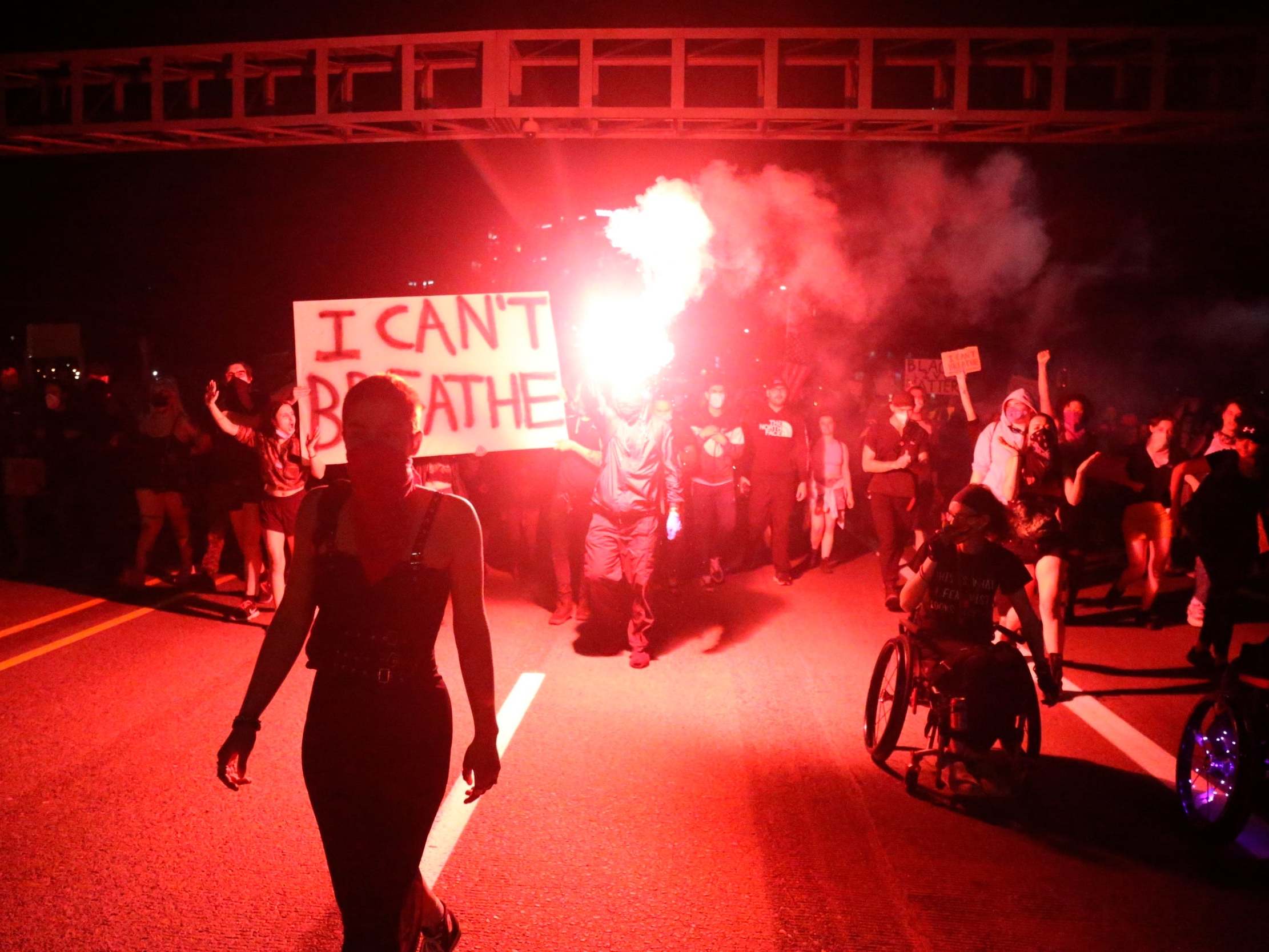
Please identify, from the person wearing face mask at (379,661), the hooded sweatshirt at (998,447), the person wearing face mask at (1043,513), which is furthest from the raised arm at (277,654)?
the hooded sweatshirt at (998,447)

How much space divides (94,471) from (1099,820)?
10.4 m

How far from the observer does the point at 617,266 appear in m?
33.9

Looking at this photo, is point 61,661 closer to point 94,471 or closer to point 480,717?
point 94,471

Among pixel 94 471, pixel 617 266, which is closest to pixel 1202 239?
pixel 617 266

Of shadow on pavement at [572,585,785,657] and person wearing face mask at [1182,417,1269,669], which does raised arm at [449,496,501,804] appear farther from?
person wearing face mask at [1182,417,1269,669]

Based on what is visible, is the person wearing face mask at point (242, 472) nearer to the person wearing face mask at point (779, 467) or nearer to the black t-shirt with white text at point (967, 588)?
the person wearing face mask at point (779, 467)

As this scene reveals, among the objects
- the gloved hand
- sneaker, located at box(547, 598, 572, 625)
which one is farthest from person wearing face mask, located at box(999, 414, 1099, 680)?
sneaker, located at box(547, 598, 572, 625)

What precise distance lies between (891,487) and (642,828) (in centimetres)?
632

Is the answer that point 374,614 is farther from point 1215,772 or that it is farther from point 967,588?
point 1215,772

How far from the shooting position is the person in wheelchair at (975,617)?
4996 mm

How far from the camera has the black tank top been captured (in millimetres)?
2711

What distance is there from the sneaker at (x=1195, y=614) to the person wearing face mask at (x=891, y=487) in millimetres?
2590

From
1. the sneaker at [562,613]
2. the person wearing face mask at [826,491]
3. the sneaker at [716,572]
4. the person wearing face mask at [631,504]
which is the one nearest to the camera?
the person wearing face mask at [631,504]

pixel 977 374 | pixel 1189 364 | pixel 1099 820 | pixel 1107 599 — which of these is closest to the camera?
pixel 1099 820
